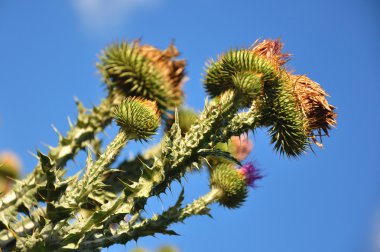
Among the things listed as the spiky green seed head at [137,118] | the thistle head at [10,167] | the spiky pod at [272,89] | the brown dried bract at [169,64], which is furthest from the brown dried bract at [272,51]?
the thistle head at [10,167]

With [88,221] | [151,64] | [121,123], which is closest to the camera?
[88,221]

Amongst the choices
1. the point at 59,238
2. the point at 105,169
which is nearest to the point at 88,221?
the point at 59,238

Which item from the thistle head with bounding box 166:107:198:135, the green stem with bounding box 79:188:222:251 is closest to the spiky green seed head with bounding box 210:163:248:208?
the green stem with bounding box 79:188:222:251

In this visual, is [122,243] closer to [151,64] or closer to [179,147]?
[179,147]

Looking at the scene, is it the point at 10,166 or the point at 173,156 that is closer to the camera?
the point at 173,156

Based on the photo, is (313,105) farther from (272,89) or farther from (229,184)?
(229,184)

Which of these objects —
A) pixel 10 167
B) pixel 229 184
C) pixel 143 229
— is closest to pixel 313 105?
pixel 229 184
